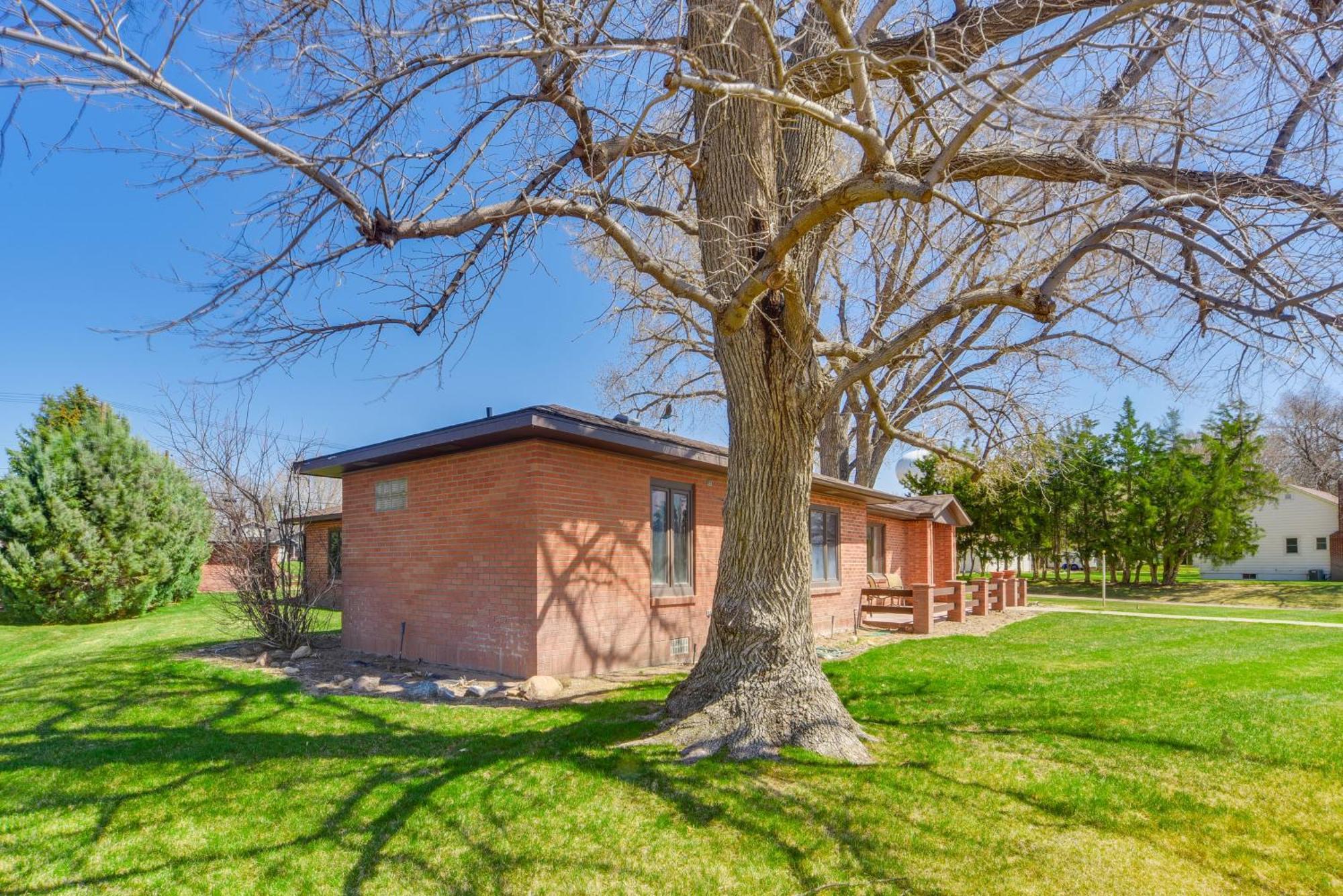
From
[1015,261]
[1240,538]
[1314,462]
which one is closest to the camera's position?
[1015,261]

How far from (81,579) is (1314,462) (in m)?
55.3

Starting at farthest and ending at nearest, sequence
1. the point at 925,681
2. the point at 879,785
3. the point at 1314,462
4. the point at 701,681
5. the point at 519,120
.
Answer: the point at 1314,462, the point at 925,681, the point at 701,681, the point at 519,120, the point at 879,785

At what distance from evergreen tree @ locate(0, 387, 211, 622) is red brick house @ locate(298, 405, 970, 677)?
8437 mm

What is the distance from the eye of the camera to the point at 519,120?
5.71 m

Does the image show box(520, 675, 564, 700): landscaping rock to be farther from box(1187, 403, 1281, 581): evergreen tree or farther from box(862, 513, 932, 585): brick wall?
box(1187, 403, 1281, 581): evergreen tree

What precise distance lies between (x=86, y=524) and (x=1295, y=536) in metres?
47.6

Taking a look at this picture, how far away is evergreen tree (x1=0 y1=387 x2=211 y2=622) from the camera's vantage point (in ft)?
48.1

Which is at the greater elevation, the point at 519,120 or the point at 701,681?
the point at 519,120

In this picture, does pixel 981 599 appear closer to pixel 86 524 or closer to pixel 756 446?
pixel 756 446

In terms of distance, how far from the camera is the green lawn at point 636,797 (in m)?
3.65

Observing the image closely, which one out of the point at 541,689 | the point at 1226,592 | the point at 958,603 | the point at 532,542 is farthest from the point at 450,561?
the point at 1226,592

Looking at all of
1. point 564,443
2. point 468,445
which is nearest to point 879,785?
point 564,443

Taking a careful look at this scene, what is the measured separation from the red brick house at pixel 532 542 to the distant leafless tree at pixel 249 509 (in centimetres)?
76

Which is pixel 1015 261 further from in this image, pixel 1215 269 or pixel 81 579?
pixel 81 579
